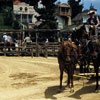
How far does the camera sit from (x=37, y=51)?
23.0m

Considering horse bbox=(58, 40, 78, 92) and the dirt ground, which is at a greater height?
horse bbox=(58, 40, 78, 92)

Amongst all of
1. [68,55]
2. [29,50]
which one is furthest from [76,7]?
[68,55]

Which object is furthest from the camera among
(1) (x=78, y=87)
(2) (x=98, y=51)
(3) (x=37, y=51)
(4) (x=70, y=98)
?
(3) (x=37, y=51)

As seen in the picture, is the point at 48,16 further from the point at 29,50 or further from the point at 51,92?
the point at 51,92

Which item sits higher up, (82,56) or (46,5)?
(46,5)

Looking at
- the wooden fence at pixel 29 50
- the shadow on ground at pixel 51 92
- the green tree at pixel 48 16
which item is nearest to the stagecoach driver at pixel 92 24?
the shadow on ground at pixel 51 92

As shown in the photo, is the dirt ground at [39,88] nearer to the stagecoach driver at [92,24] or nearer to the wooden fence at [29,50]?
the stagecoach driver at [92,24]

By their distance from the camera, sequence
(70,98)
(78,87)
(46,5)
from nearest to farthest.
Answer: (70,98)
(78,87)
(46,5)

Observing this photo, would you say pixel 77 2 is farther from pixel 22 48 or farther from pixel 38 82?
pixel 38 82

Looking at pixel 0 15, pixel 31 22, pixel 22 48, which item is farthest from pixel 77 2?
pixel 22 48

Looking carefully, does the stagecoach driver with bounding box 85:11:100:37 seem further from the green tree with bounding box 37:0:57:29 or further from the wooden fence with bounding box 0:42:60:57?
the green tree with bounding box 37:0:57:29

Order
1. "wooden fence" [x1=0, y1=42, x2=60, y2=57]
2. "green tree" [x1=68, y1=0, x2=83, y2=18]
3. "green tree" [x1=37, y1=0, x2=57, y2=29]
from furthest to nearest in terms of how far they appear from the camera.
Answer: "green tree" [x1=68, y1=0, x2=83, y2=18]
"green tree" [x1=37, y1=0, x2=57, y2=29]
"wooden fence" [x1=0, y1=42, x2=60, y2=57]

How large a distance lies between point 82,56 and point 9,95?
350cm

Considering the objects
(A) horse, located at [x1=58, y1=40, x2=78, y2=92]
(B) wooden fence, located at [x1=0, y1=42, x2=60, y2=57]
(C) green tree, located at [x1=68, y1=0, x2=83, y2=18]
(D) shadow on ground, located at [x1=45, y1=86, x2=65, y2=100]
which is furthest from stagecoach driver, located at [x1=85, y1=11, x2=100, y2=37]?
(C) green tree, located at [x1=68, y1=0, x2=83, y2=18]
